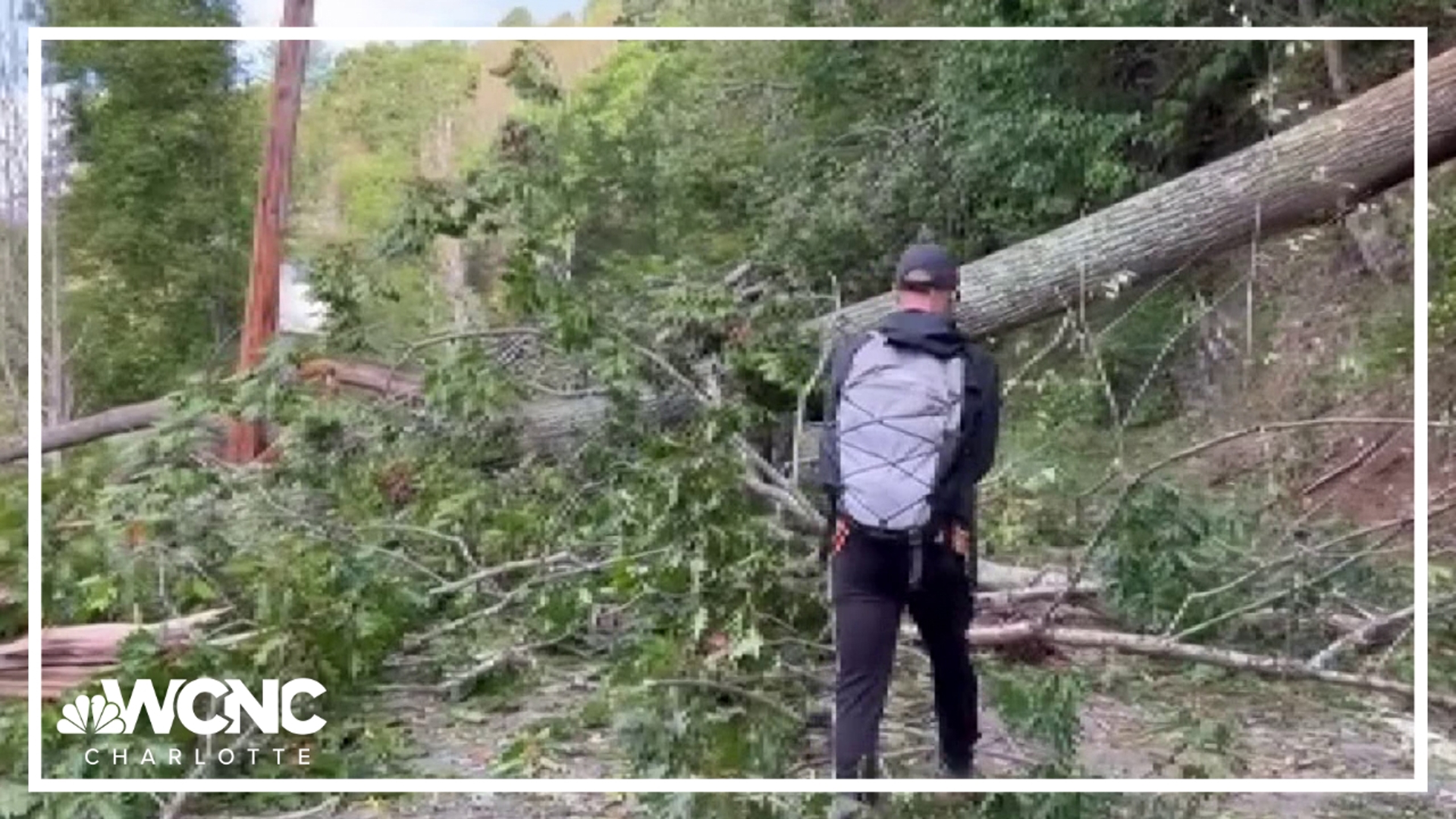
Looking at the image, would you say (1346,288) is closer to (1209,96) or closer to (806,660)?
(1209,96)

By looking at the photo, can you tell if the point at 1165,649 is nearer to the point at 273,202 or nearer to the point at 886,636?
the point at 886,636

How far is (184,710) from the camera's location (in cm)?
209

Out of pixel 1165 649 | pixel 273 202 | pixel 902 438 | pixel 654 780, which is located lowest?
pixel 654 780

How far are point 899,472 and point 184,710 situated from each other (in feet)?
2.91

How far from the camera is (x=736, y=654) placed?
2180mm

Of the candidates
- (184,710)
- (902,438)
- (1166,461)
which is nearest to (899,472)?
(902,438)

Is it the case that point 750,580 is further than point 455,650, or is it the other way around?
point 455,650

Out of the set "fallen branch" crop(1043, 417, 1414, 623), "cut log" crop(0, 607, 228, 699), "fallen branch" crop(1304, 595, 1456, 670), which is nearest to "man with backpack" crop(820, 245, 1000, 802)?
"fallen branch" crop(1043, 417, 1414, 623)

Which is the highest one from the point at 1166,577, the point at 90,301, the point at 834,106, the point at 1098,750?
the point at 834,106

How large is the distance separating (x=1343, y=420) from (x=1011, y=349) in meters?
0.51

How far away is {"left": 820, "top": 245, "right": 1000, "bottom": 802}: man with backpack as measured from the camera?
1.91 meters

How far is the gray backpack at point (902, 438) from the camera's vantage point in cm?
191

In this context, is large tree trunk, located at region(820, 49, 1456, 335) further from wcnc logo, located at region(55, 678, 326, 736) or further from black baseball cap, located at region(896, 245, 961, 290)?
wcnc logo, located at region(55, 678, 326, 736)

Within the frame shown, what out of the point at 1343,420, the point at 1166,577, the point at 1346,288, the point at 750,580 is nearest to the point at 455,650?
the point at 750,580
